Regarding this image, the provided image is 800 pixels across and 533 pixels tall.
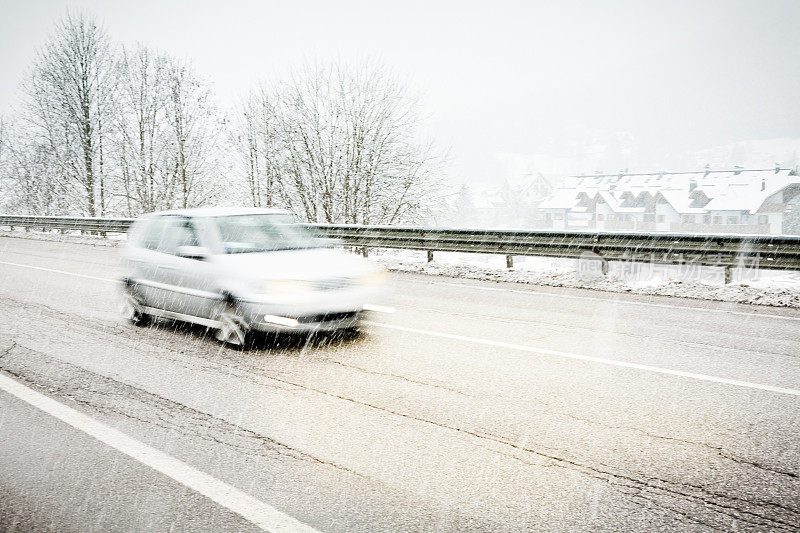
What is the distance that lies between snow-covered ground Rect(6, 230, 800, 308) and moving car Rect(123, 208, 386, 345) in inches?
216

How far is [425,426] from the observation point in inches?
153

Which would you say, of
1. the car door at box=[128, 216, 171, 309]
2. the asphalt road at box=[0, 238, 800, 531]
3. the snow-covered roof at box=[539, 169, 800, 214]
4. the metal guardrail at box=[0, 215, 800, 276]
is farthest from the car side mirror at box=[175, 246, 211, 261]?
the snow-covered roof at box=[539, 169, 800, 214]

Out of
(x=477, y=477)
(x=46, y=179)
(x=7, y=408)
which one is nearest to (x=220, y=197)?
(x=46, y=179)

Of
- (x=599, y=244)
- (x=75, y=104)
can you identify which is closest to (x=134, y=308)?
(x=599, y=244)

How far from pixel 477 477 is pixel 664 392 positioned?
7.19 feet

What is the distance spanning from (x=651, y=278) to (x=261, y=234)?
7.65 meters

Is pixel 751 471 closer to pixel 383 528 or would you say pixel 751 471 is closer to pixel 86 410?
pixel 383 528

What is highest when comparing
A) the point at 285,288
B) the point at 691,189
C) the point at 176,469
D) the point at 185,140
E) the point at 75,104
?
the point at 75,104

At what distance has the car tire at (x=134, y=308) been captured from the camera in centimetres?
737

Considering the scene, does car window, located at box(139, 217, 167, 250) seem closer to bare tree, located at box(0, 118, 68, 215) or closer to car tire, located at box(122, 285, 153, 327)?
car tire, located at box(122, 285, 153, 327)

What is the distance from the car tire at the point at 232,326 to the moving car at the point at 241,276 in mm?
11

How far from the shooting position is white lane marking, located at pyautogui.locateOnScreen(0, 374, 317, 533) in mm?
2748

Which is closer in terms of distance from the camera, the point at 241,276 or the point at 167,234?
the point at 241,276

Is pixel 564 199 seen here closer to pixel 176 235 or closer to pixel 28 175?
pixel 176 235
